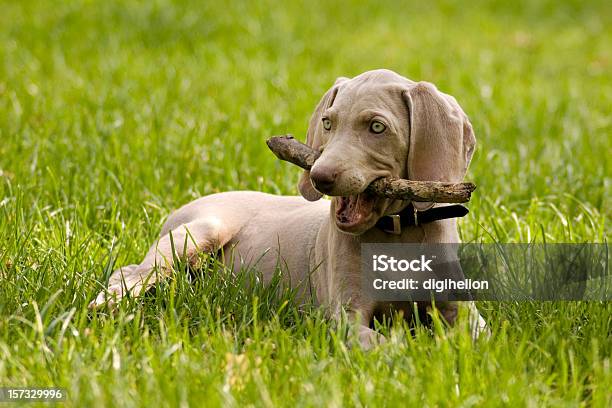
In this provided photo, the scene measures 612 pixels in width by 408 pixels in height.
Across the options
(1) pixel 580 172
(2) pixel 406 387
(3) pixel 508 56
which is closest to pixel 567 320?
(2) pixel 406 387

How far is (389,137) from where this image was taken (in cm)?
333

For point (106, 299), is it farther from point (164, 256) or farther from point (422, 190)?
point (422, 190)

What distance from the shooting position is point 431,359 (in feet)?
9.59

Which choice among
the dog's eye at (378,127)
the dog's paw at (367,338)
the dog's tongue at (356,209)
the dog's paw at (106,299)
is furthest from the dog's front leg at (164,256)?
the dog's eye at (378,127)

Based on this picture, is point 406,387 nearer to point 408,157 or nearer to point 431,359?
point 431,359

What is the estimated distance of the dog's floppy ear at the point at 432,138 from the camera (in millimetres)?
3344

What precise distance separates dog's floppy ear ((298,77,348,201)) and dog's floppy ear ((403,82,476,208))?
0.35 m

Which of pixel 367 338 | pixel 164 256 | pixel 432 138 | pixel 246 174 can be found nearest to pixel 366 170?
pixel 432 138

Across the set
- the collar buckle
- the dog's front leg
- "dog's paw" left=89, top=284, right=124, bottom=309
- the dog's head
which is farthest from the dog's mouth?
"dog's paw" left=89, top=284, right=124, bottom=309

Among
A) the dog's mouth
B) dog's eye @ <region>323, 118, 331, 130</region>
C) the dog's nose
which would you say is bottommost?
the dog's mouth

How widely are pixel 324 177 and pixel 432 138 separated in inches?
18.5

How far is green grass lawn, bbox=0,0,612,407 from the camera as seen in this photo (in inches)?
111

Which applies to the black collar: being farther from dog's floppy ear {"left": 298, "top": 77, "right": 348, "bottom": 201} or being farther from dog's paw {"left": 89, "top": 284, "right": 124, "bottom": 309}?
dog's paw {"left": 89, "top": 284, "right": 124, "bottom": 309}

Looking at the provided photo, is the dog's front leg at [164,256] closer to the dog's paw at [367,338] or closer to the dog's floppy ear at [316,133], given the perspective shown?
the dog's floppy ear at [316,133]
